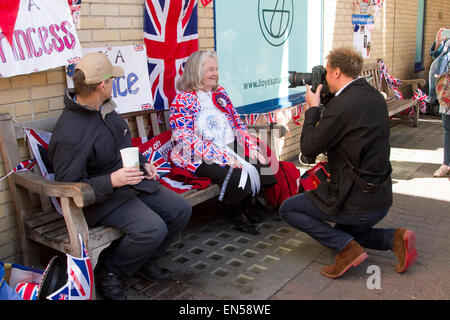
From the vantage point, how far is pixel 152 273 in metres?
3.11

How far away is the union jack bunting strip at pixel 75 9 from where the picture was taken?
3164 mm

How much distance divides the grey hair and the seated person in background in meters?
0.94

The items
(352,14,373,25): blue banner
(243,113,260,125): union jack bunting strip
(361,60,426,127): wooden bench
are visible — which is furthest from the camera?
(361,60,426,127): wooden bench

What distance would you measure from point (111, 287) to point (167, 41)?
2.14m

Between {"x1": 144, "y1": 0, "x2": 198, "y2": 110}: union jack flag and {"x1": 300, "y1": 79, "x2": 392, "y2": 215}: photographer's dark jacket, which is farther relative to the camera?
{"x1": 144, "y1": 0, "x2": 198, "y2": 110}: union jack flag

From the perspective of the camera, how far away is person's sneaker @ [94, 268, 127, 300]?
2.84 m

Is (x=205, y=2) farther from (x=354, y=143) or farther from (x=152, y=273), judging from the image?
(x=152, y=273)

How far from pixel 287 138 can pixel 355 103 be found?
10.0ft

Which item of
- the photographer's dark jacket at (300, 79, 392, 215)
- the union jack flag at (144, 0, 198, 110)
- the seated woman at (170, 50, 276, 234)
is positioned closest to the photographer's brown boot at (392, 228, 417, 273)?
the photographer's dark jacket at (300, 79, 392, 215)

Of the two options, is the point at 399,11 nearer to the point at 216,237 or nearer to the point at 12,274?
the point at 216,237

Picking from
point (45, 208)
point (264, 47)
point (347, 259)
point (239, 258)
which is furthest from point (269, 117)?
point (45, 208)

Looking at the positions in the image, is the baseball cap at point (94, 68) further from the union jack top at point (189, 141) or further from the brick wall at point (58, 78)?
the union jack top at point (189, 141)

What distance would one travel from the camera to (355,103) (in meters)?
2.84

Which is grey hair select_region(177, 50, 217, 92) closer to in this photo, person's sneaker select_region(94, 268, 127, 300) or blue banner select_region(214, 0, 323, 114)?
blue banner select_region(214, 0, 323, 114)
